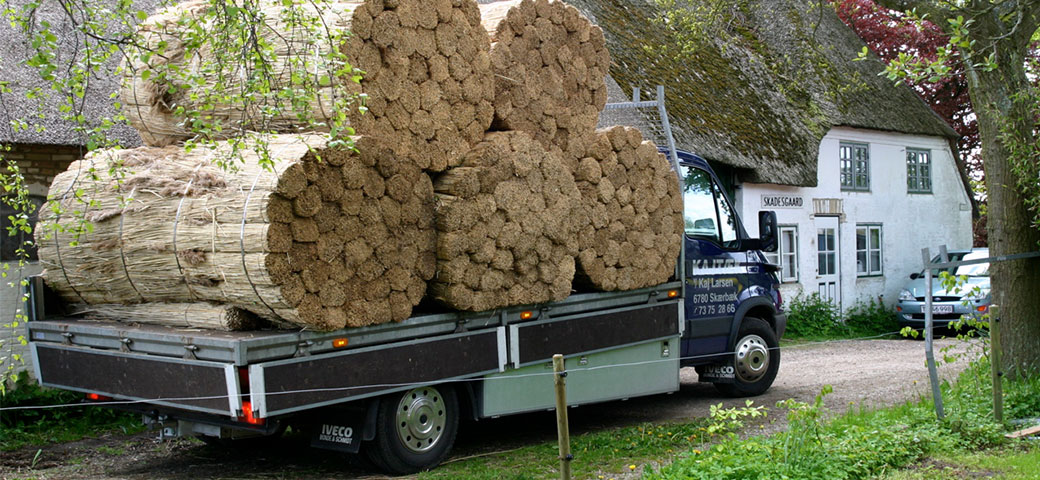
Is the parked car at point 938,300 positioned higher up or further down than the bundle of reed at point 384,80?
further down

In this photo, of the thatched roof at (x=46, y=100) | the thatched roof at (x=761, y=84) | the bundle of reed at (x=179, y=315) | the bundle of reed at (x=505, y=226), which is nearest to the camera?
the bundle of reed at (x=179, y=315)

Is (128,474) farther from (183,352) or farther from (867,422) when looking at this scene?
(867,422)

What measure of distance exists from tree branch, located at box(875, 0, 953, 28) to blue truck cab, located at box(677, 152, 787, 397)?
225 cm

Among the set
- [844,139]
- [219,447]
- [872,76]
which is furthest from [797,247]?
[219,447]

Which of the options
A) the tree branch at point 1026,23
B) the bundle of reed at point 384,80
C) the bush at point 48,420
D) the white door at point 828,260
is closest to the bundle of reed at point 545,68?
the bundle of reed at point 384,80

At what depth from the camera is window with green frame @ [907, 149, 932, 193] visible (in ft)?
78.0

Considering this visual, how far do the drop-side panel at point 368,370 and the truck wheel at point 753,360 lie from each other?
3688 millimetres

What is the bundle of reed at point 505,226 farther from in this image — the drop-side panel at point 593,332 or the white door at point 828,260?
the white door at point 828,260

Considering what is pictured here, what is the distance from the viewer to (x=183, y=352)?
6.43 m

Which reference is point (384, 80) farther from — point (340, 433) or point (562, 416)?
point (562, 416)

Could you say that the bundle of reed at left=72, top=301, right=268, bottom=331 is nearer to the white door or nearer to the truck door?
the truck door

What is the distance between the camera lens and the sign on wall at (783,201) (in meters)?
19.5

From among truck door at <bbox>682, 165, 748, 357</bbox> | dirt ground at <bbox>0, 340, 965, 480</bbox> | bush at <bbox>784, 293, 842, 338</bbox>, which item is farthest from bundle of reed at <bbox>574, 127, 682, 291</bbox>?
bush at <bbox>784, 293, 842, 338</bbox>

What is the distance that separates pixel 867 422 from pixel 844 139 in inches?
582
